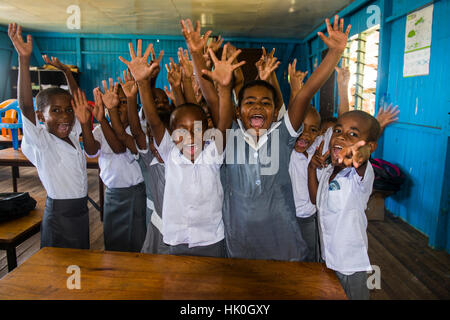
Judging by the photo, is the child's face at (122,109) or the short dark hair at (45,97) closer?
the short dark hair at (45,97)

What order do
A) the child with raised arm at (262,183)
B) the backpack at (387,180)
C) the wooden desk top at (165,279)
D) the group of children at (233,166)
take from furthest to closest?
the backpack at (387,180) → the child with raised arm at (262,183) → the group of children at (233,166) → the wooden desk top at (165,279)

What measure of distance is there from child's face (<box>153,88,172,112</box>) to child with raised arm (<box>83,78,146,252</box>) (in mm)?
200

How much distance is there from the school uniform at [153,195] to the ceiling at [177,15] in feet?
13.5

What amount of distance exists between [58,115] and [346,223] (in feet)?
5.19

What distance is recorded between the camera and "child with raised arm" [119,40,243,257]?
138cm

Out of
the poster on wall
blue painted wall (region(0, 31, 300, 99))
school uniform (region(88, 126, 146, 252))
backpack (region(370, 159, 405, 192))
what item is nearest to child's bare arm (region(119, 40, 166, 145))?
school uniform (region(88, 126, 146, 252))

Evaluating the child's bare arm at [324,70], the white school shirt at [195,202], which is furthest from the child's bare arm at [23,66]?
the child's bare arm at [324,70]

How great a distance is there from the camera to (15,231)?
5.62 ft

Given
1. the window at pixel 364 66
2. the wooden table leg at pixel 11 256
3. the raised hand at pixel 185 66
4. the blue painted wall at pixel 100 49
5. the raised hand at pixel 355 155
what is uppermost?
the blue painted wall at pixel 100 49

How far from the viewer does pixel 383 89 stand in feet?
13.9

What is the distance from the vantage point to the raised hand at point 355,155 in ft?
3.91

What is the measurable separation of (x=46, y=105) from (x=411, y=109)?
360 centimetres

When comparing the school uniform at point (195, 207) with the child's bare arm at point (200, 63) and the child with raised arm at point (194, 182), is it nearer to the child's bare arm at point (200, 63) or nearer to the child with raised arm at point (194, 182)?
the child with raised arm at point (194, 182)

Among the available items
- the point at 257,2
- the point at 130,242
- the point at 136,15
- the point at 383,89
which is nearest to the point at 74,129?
the point at 130,242
